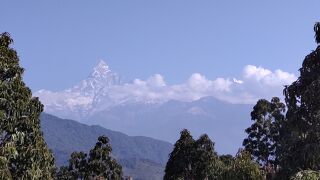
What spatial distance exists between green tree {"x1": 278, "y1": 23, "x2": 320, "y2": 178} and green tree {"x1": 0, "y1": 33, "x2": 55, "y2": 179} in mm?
12392

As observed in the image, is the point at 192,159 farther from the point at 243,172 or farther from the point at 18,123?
the point at 18,123

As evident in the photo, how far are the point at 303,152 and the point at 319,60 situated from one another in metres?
3.85

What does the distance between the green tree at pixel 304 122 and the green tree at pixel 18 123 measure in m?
12.4

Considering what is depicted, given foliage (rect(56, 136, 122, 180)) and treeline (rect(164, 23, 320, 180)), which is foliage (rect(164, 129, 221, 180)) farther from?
A: foliage (rect(56, 136, 122, 180))

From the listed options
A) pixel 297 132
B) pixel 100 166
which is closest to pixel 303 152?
pixel 297 132

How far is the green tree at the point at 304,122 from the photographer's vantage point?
22125 mm

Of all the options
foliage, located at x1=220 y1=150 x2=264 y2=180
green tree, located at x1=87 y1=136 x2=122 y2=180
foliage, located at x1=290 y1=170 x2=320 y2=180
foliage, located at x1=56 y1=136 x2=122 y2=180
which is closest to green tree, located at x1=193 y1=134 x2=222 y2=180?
foliage, located at x1=56 y1=136 x2=122 y2=180

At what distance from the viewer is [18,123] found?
30656 millimetres

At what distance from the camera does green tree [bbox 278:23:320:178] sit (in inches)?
871

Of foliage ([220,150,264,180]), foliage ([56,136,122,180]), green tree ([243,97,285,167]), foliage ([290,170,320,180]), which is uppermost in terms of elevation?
green tree ([243,97,285,167])

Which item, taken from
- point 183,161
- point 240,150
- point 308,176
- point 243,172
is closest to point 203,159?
point 183,161

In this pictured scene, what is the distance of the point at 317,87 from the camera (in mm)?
21781

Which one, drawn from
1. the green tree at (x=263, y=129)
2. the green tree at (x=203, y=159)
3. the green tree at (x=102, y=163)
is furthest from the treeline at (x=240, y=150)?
the green tree at (x=263, y=129)

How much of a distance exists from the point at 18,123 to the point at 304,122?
1532 cm
